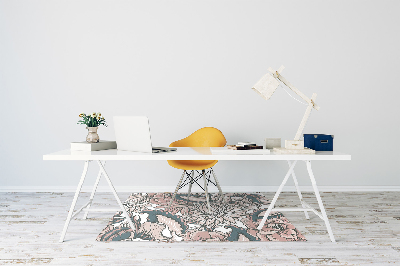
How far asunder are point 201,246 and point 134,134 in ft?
3.02

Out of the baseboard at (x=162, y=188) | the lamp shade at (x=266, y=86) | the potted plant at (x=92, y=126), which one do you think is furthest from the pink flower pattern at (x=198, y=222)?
the lamp shade at (x=266, y=86)

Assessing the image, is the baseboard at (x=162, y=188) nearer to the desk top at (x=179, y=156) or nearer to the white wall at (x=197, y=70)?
the white wall at (x=197, y=70)

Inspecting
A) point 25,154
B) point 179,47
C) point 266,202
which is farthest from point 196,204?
point 25,154

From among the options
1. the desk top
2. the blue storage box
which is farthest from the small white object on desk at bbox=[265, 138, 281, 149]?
the desk top

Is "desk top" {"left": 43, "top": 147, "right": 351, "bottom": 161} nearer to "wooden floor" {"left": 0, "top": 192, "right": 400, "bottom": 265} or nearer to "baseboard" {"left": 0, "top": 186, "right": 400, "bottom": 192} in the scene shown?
"wooden floor" {"left": 0, "top": 192, "right": 400, "bottom": 265}

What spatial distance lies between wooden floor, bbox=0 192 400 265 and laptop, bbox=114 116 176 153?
0.69 metres

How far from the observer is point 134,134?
2049 mm

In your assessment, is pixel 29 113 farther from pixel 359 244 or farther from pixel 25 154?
pixel 359 244

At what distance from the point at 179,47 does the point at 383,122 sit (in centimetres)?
267

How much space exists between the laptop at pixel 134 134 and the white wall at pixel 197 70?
1.47 m

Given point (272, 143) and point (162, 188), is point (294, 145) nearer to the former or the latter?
point (272, 143)

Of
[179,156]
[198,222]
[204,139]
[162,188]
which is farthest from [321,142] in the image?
[162,188]

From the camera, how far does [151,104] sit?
11.8 ft

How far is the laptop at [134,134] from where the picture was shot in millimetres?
1972
